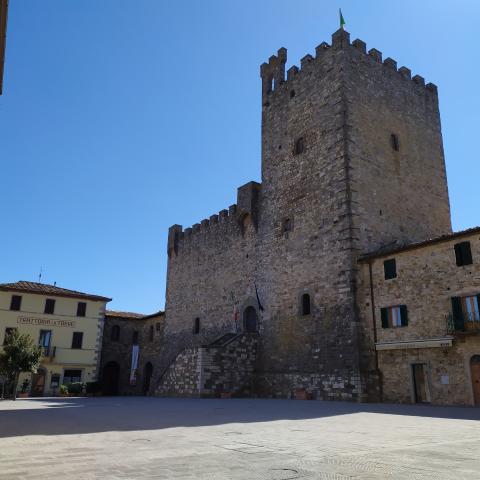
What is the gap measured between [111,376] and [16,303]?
9.41 m

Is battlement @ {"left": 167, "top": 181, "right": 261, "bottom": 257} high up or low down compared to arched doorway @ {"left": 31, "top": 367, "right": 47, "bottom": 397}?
up

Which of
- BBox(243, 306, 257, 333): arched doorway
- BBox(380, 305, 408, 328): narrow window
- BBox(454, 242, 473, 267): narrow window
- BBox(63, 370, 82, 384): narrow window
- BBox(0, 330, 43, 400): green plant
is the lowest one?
BBox(63, 370, 82, 384): narrow window

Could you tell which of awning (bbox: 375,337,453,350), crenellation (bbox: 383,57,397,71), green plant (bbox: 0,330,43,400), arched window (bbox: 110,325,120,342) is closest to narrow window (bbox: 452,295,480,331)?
awning (bbox: 375,337,453,350)

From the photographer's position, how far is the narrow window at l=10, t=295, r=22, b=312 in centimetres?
3081

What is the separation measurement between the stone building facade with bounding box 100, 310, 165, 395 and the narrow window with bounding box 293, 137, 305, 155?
17287 millimetres

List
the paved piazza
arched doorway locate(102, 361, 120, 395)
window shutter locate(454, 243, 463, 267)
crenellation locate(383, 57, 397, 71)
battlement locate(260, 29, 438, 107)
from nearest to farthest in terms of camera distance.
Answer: the paved piazza → window shutter locate(454, 243, 463, 267) → battlement locate(260, 29, 438, 107) → crenellation locate(383, 57, 397, 71) → arched doorway locate(102, 361, 120, 395)

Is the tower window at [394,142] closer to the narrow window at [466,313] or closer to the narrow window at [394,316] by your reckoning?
the narrow window at [394,316]

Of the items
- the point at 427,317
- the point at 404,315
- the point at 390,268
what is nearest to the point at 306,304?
the point at 390,268

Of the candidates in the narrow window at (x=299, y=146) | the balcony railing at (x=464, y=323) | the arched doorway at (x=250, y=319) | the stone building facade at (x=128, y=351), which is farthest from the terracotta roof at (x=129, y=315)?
the balcony railing at (x=464, y=323)

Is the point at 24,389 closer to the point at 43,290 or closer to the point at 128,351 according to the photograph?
the point at 43,290

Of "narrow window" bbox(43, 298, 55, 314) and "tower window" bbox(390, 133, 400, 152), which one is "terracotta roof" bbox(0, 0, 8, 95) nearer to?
"tower window" bbox(390, 133, 400, 152)

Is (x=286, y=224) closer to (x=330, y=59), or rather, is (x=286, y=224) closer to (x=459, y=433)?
(x=330, y=59)

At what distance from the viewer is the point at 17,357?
83.6 feet

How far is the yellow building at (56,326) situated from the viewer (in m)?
30.4
